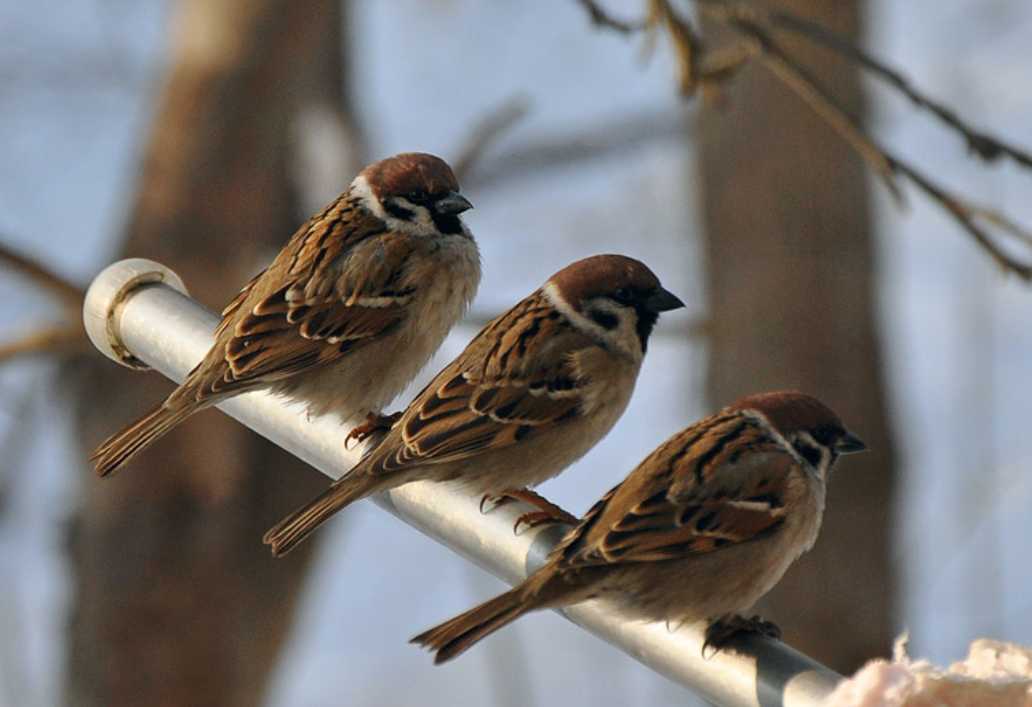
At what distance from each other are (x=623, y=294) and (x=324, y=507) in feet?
2.38

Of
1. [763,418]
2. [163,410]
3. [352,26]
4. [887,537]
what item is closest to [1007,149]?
[763,418]

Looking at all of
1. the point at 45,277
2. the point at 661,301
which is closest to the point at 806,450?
the point at 661,301

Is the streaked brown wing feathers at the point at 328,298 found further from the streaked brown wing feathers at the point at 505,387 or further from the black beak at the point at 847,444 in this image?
the black beak at the point at 847,444

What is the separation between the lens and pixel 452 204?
109 inches

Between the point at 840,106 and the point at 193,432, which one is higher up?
the point at 840,106

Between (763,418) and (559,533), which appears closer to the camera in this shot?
(559,533)

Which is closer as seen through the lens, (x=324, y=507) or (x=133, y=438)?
(x=324, y=507)

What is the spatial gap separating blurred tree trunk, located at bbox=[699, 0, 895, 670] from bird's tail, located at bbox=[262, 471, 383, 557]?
3.21 m

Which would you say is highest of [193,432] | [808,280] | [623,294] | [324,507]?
[623,294]

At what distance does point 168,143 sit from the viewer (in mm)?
5816

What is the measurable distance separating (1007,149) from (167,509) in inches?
160

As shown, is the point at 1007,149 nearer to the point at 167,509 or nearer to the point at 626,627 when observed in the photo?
the point at 626,627

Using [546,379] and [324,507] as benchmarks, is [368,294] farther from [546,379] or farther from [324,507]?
[324,507]

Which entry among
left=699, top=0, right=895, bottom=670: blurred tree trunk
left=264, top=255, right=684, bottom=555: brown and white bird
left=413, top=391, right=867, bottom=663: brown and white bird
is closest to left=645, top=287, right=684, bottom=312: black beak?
left=264, top=255, right=684, bottom=555: brown and white bird
